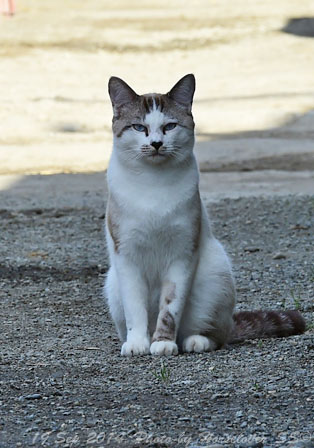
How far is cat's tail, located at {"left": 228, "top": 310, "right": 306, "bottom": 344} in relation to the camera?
5.09m

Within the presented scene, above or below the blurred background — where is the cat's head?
above

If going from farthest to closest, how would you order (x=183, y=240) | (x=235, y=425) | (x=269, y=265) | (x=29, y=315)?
1. (x=269, y=265)
2. (x=29, y=315)
3. (x=183, y=240)
4. (x=235, y=425)

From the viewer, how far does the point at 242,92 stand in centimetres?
1560

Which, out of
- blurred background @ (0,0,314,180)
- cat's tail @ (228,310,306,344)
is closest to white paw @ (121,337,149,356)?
cat's tail @ (228,310,306,344)

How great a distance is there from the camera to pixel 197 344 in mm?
4879

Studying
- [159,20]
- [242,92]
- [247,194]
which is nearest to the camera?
[247,194]

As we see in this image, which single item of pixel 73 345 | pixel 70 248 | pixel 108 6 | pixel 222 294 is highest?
pixel 222 294

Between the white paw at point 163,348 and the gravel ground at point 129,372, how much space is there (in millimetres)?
51

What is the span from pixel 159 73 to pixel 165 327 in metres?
13.2

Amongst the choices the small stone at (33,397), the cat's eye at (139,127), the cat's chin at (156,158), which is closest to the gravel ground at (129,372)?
the small stone at (33,397)

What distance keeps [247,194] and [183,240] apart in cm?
483

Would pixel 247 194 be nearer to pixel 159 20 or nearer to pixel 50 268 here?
pixel 50 268

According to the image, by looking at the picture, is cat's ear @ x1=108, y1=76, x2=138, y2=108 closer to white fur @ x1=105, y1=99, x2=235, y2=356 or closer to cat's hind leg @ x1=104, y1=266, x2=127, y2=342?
white fur @ x1=105, y1=99, x2=235, y2=356

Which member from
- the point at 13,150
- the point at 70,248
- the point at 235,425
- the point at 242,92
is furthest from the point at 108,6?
the point at 235,425
